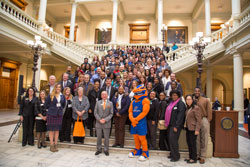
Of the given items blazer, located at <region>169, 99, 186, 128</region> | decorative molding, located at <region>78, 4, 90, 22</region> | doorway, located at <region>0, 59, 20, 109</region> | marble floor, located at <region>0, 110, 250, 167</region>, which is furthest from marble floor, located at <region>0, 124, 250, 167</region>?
decorative molding, located at <region>78, 4, 90, 22</region>

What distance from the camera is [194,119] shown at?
4.07 metres

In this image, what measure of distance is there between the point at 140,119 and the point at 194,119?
130 cm

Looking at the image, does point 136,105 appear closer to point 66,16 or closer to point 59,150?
point 59,150

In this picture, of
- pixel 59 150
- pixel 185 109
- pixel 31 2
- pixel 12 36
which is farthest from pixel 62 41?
pixel 185 109

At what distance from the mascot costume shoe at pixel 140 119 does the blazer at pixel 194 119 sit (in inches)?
40.5

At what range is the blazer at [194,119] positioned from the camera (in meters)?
3.99

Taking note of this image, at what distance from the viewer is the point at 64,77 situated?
5895mm

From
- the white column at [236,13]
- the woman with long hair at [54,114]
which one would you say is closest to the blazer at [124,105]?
the woman with long hair at [54,114]

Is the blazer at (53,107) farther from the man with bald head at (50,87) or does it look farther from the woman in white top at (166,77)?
the woman in white top at (166,77)

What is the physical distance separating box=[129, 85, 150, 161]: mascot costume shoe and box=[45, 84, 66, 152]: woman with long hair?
6.39 ft

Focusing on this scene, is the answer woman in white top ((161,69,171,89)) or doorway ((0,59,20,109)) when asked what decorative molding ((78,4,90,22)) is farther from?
woman in white top ((161,69,171,89))

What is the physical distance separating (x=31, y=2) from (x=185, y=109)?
1861cm

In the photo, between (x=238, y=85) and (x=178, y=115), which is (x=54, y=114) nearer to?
(x=178, y=115)

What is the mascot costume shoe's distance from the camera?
4055 millimetres
